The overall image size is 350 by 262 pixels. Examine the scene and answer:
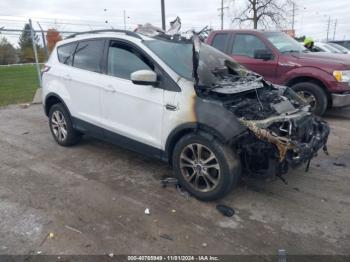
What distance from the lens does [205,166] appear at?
354 cm

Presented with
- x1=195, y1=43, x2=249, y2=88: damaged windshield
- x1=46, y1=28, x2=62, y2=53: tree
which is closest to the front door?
x1=195, y1=43, x2=249, y2=88: damaged windshield

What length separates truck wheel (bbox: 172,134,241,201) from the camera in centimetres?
338

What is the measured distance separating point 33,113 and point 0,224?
5.55m

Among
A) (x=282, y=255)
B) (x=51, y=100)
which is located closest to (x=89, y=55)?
(x=51, y=100)

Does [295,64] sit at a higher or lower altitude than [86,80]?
lower

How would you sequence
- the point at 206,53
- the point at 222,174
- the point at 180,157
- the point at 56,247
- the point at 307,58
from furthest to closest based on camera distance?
1. the point at 307,58
2. the point at 206,53
3. the point at 180,157
4. the point at 222,174
5. the point at 56,247

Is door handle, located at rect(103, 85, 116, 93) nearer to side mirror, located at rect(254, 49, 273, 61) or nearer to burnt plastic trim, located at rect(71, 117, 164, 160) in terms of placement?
burnt plastic trim, located at rect(71, 117, 164, 160)

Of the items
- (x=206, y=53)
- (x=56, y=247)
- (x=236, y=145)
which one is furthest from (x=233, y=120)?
(x=56, y=247)

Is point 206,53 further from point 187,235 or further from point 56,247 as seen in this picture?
point 56,247

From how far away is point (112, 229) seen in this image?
3184 mm


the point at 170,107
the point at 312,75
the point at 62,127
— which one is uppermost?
the point at 170,107

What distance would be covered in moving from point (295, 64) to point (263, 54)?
0.70 m

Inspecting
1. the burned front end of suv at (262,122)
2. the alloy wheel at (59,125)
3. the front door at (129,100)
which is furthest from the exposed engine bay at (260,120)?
the alloy wheel at (59,125)

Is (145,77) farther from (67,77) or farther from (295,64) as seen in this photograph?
(295,64)
